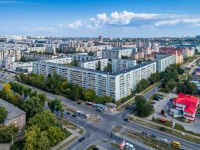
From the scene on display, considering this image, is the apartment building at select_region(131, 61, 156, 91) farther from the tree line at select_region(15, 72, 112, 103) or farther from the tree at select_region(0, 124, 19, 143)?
the tree at select_region(0, 124, 19, 143)

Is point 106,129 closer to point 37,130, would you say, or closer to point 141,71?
point 37,130

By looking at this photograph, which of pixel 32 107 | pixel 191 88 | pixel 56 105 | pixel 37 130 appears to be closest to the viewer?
pixel 37 130

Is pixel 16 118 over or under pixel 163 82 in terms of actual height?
under

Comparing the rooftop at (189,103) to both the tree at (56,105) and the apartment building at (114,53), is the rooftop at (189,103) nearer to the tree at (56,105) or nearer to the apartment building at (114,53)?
the tree at (56,105)

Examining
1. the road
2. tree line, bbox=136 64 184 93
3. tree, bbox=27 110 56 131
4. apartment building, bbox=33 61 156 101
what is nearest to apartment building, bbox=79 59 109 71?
apartment building, bbox=33 61 156 101

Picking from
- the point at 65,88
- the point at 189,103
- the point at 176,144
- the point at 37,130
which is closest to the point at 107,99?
the point at 65,88

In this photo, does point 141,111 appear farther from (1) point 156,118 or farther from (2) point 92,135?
(2) point 92,135

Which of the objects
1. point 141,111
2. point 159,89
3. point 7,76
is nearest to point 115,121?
point 141,111
